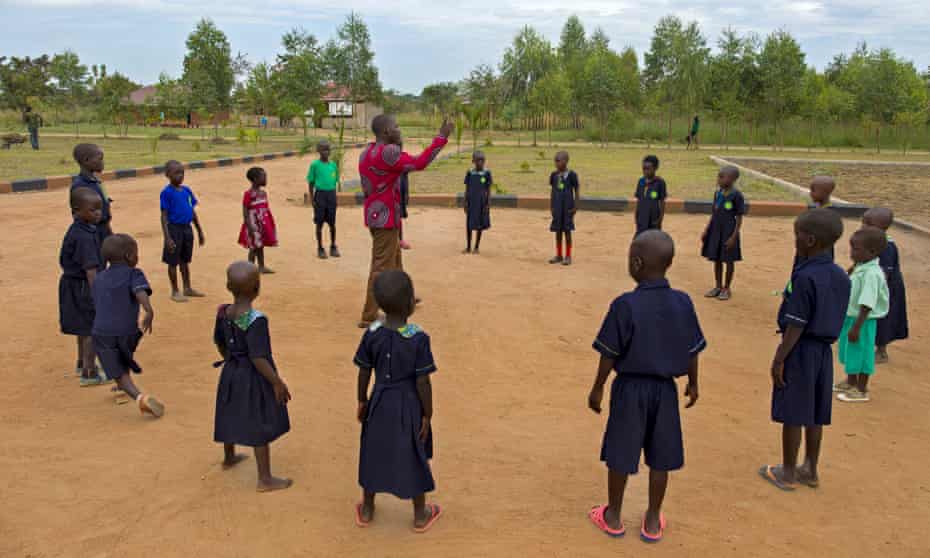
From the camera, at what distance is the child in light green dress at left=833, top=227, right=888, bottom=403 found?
4355 mm

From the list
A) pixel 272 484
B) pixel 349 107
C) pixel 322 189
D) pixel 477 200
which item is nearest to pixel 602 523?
pixel 272 484

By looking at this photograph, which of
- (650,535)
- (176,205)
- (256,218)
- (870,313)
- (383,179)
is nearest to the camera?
(650,535)

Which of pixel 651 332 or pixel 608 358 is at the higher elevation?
pixel 651 332

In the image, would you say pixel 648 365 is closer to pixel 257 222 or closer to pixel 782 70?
pixel 257 222

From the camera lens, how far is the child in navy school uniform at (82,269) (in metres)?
4.67

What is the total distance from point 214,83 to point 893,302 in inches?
1463

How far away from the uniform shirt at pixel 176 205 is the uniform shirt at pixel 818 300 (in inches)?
224

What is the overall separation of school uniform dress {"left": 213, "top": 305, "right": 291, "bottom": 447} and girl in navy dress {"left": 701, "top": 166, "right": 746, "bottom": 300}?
5.34m

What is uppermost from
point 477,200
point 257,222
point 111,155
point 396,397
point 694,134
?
point 694,134

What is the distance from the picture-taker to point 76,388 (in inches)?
193

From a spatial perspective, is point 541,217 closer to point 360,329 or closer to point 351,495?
point 360,329

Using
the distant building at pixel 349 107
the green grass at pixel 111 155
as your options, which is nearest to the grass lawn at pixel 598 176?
the green grass at pixel 111 155

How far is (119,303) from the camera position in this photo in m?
4.32

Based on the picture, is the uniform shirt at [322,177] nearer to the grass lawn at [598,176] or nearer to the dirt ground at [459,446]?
the dirt ground at [459,446]
